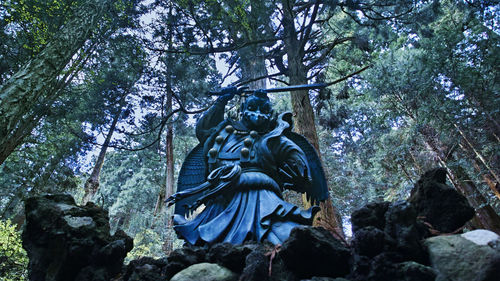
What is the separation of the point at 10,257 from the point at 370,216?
571 centimetres

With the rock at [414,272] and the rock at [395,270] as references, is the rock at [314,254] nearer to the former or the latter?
the rock at [395,270]

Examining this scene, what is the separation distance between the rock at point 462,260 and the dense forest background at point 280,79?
1.99 meters

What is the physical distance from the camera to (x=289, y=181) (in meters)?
2.79

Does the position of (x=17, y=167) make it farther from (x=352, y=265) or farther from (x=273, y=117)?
(x=352, y=265)

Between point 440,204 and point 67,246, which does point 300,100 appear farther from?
point 67,246

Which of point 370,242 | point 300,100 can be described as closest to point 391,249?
point 370,242

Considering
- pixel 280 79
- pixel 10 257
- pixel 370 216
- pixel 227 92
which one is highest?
pixel 280 79

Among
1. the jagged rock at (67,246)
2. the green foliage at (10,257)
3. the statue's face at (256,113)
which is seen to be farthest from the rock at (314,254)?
the green foliage at (10,257)

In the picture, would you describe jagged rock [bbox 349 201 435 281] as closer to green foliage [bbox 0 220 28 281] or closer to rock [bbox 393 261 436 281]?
rock [bbox 393 261 436 281]

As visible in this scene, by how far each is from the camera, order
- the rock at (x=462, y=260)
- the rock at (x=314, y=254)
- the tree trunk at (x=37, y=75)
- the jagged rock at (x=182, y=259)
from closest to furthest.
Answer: the rock at (x=462, y=260) → the rock at (x=314, y=254) → the jagged rock at (x=182, y=259) → the tree trunk at (x=37, y=75)

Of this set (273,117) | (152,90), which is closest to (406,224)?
(273,117)

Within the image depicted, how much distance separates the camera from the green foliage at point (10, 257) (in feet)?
13.8

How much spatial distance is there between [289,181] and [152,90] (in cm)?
719

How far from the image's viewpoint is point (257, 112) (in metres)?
3.00
